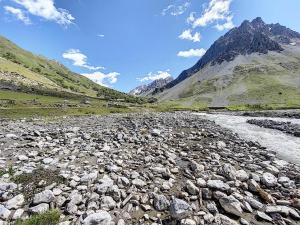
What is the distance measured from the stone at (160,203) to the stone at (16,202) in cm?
446

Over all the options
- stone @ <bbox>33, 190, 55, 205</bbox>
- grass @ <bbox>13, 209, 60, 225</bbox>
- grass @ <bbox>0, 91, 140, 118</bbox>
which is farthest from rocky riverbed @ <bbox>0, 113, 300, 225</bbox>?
grass @ <bbox>0, 91, 140, 118</bbox>

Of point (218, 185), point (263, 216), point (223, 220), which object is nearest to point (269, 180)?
point (218, 185)

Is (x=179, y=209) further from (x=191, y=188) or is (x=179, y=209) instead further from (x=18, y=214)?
A: (x=18, y=214)

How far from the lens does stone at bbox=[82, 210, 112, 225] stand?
7574 millimetres

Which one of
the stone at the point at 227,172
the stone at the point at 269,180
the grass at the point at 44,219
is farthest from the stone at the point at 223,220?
the grass at the point at 44,219

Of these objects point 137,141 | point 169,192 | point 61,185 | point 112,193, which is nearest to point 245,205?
point 169,192

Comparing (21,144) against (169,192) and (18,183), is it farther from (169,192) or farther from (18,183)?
(169,192)

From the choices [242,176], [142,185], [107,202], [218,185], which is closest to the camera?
[107,202]

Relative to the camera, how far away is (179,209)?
8.28 metres

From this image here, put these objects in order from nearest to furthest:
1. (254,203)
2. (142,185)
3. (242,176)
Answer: (254,203), (142,185), (242,176)

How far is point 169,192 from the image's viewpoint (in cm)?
1005

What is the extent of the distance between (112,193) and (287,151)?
1515cm

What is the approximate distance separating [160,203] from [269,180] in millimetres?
5222

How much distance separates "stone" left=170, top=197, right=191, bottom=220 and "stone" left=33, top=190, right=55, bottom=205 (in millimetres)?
4046
